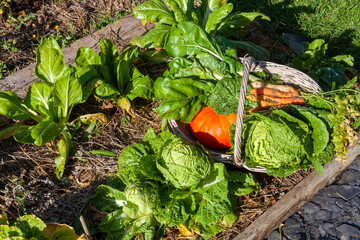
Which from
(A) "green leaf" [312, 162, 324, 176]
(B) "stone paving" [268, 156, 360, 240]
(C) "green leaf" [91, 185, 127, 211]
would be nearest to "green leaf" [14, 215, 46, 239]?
(C) "green leaf" [91, 185, 127, 211]

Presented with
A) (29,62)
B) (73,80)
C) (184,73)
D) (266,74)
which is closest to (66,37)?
(29,62)

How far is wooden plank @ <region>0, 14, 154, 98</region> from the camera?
11.3 ft

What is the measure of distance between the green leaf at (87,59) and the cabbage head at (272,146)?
162 cm

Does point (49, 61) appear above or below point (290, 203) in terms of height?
above

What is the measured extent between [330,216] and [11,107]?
288 cm

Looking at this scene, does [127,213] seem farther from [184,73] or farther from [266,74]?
[266,74]

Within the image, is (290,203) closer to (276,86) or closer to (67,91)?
(276,86)

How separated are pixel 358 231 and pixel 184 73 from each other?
77.4 inches

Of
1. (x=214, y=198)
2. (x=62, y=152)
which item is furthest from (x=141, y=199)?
(x=62, y=152)

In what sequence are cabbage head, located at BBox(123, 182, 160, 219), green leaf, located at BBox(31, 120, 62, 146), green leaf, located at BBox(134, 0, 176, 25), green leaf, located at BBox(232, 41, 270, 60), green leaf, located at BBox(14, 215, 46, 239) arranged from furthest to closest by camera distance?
1. green leaf, located at BBox(232, 41, 270, 60)
2. green leaf, located at BBox(134, 0, 176, 25)
3. green leaf, located at BBox(31, 120, 62, 146)
4. cabbage head, located at BBox(123, 182, 160, 219)
5. green leaf, located at BBox(14, 215, 46, 239)

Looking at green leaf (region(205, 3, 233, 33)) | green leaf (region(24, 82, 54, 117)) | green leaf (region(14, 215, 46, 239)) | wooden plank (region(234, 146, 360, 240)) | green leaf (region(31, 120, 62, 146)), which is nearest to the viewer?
green leaf (region(14, 215, 46, 239))

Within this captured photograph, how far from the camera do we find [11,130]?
118 inches

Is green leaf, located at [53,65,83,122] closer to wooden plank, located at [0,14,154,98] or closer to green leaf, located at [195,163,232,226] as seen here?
wooden plank, located at [0,14,154,98]

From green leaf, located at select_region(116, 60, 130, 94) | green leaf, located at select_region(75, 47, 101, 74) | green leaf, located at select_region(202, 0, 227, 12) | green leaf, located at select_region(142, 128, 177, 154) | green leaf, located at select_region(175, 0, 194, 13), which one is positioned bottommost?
green leaf, located at select_region(142, 128, 177, 154)
